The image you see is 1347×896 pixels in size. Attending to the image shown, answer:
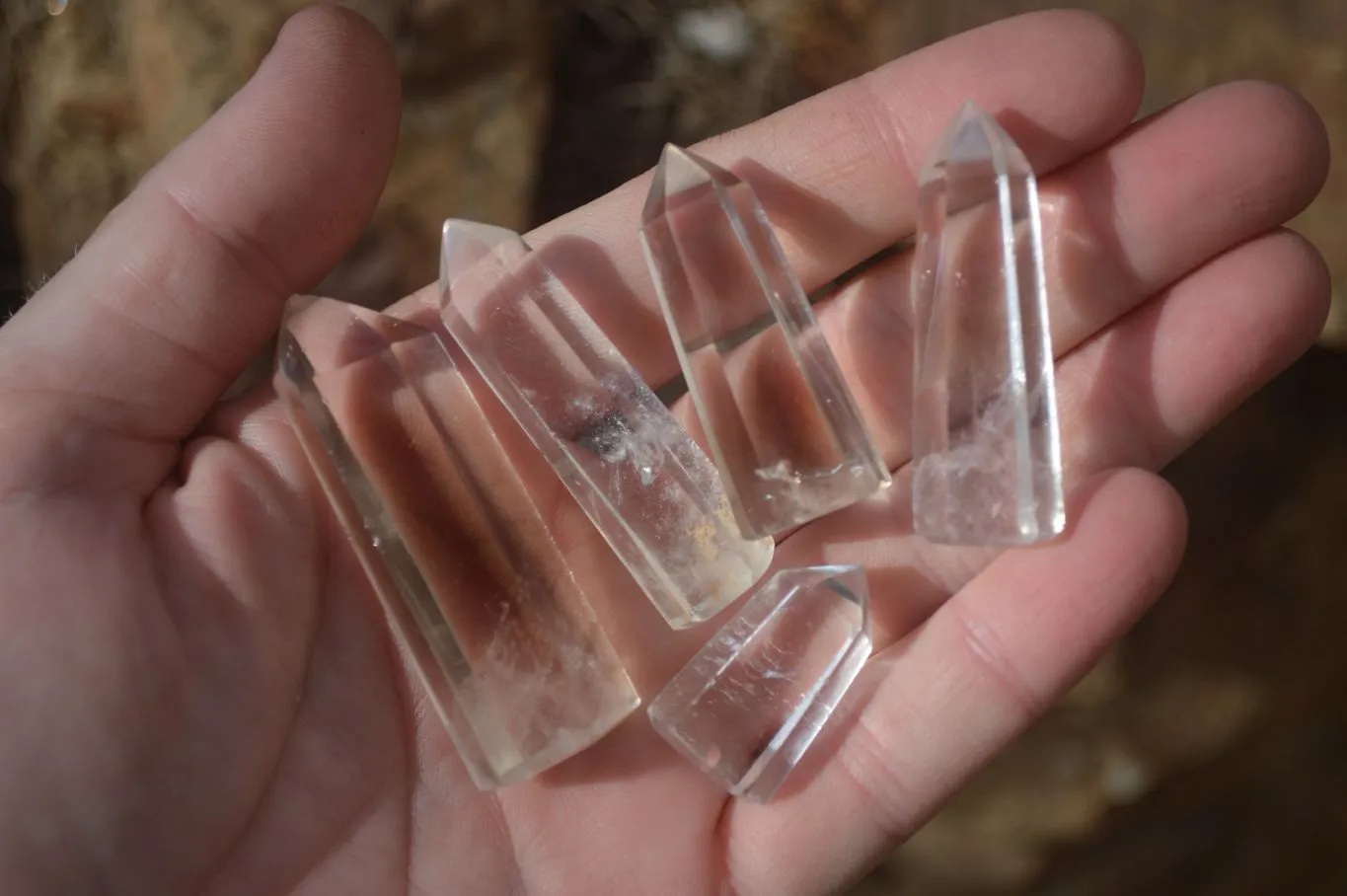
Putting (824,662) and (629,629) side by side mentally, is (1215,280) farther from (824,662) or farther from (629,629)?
(629,629)

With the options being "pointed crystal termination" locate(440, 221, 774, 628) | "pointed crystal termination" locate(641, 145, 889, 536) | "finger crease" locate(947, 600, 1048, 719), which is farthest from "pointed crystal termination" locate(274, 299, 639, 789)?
"finger crease" locate(947, 600, 1048, 719)

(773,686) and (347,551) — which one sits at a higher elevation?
(347,551)

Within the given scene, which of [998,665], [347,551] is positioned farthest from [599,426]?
[998,665]

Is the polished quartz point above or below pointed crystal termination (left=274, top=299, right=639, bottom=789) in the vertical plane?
below

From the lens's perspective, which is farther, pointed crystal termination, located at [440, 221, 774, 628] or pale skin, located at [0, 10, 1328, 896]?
pointed crystal termination, located at [440, 221, 774, 628]

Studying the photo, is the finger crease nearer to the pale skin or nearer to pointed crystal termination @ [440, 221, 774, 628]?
the pale skin

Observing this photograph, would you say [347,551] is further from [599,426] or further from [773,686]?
[773,686]
